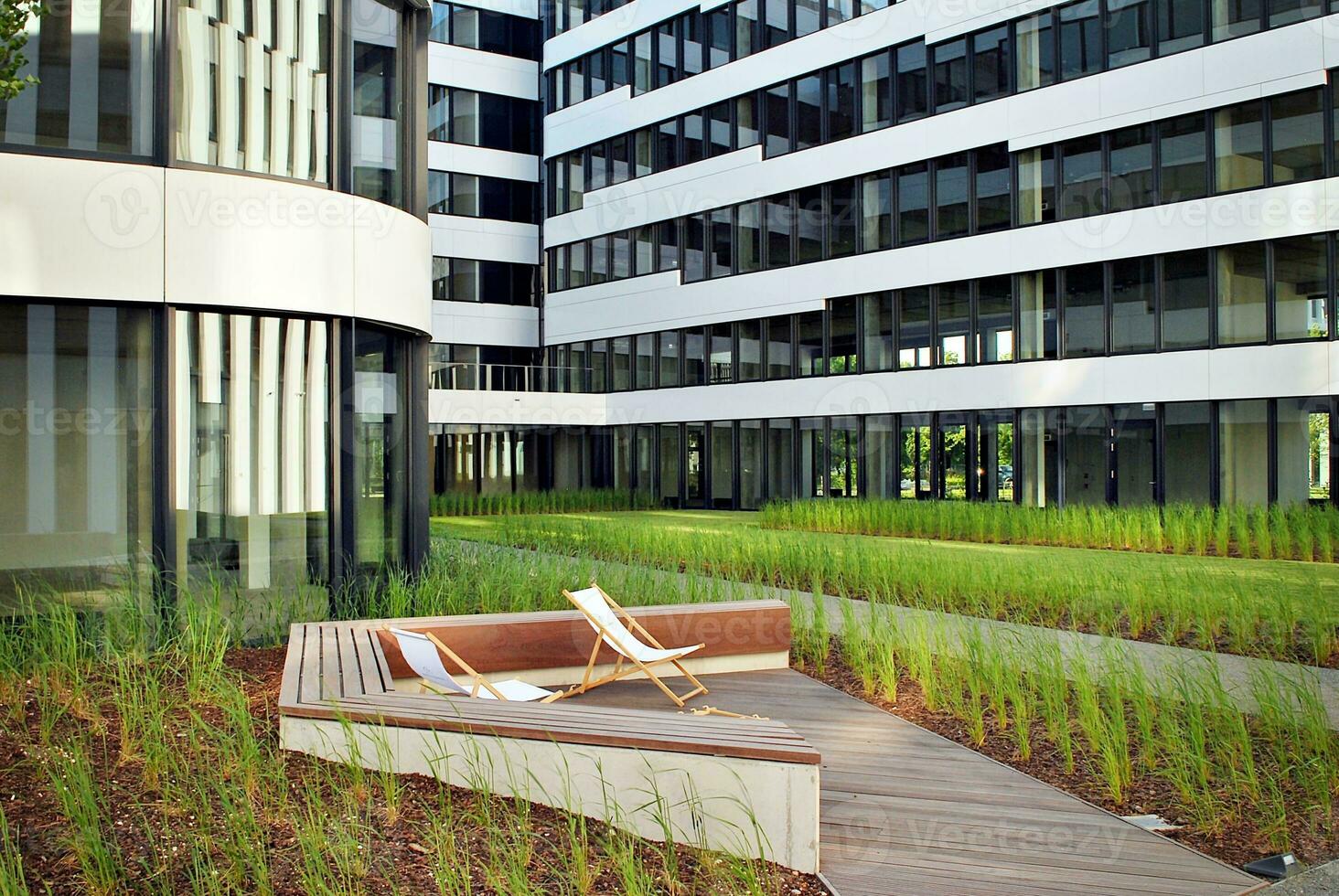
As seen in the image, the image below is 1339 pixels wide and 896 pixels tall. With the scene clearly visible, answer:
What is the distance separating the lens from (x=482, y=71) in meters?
36.0

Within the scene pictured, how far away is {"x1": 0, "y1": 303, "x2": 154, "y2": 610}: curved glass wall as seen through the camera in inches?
310

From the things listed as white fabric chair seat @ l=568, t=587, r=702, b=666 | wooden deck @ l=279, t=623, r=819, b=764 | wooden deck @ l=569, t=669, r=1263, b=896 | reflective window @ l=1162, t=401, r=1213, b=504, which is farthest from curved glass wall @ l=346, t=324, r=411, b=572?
reflective window @ l=1162, t=401, r=1213, b=504

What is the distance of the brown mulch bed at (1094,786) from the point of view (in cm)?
481

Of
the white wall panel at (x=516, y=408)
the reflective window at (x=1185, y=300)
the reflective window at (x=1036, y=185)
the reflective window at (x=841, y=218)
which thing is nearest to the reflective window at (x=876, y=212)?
the reflective window at (x=841, y=218)

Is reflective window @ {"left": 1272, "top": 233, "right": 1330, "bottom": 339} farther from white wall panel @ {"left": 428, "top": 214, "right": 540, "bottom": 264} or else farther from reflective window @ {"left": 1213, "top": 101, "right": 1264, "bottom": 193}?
white wall panel @ {"left": 428, "top": 214, "right": 540, "bottom": 264}

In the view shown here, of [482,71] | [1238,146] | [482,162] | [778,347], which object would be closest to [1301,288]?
[1238,146]

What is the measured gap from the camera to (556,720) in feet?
16.0

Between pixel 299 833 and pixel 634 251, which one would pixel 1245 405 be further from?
pixel 299 833

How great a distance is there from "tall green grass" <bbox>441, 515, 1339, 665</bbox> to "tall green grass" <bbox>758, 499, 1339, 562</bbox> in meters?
1.41

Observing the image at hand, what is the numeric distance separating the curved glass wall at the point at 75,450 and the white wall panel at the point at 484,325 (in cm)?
2698

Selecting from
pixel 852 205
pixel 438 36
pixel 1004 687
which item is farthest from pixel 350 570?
pixel 438 36

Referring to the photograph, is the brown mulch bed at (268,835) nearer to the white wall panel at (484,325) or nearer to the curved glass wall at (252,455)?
the curved glass wall at (252,455)

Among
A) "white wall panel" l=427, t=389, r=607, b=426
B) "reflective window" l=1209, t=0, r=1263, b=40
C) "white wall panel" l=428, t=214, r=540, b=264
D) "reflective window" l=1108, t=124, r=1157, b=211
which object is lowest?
"white wall panel" l=427, t=389, r=607, b=426

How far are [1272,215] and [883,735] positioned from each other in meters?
18.0
